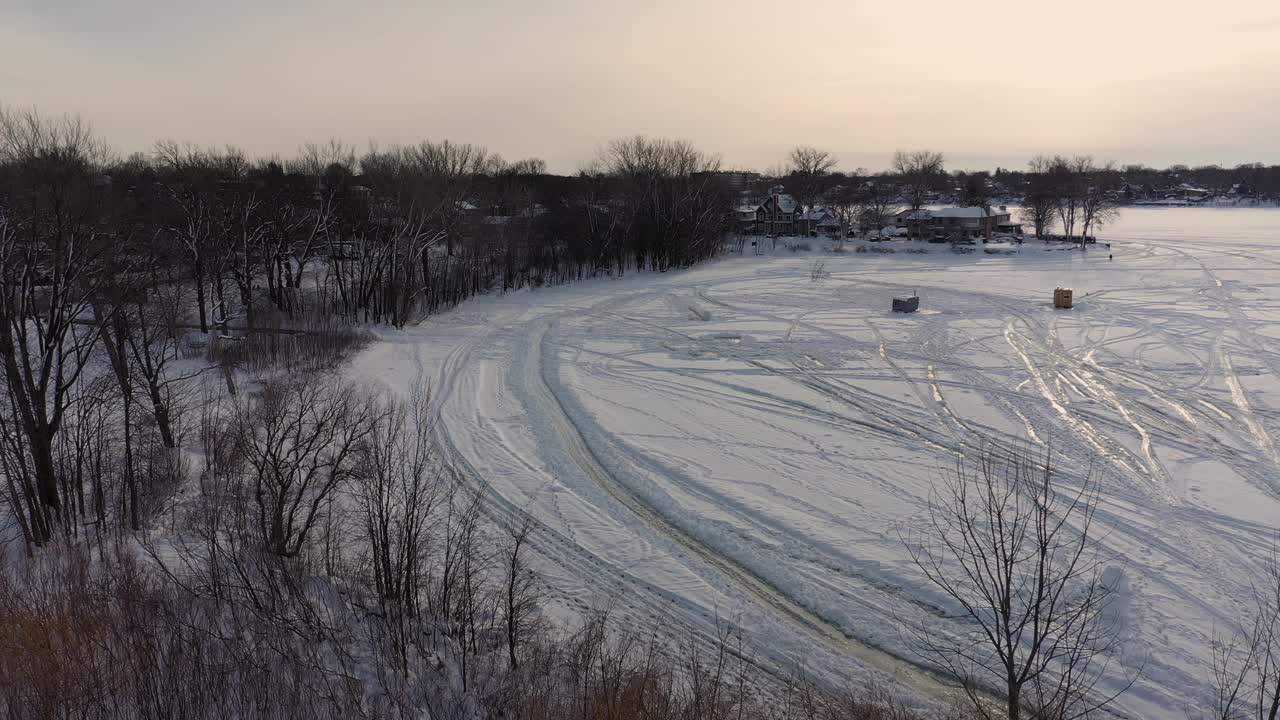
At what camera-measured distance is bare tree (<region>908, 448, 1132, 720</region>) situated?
9789mm

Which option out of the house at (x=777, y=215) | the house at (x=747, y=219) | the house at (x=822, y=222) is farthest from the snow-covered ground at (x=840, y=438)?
the house at (x=747, y=219)

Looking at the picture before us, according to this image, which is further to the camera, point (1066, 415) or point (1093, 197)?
point (1093, 197)

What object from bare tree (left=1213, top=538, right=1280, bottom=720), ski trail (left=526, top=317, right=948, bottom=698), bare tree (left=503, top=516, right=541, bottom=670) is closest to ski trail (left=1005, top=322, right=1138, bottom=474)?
bare tree (left=1213, top=538, right=1280, bottom=720)

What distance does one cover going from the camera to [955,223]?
88.1m

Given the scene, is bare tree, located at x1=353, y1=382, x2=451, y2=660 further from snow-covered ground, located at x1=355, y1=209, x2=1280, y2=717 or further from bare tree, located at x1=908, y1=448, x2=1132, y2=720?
bare tree, located at x1=908, y1=448, x2=1132, y2=720

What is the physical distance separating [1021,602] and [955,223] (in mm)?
84320

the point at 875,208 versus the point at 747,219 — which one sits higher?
the point at 875,208

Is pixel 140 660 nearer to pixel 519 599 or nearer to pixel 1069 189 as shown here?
pixel 519 599

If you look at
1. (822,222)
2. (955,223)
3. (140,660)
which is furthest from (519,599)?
(822,222)

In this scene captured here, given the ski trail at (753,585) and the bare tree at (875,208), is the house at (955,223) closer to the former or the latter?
the bare tree at (875,208)

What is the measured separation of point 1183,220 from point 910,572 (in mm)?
130743

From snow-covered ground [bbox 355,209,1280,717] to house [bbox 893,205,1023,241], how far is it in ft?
135

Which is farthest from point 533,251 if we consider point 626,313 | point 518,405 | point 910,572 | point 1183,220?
point 1183,220

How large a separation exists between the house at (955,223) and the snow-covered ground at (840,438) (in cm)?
4111
